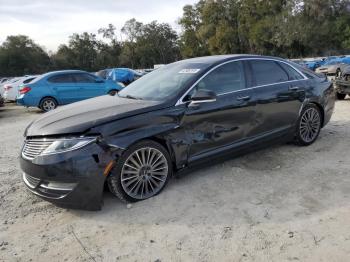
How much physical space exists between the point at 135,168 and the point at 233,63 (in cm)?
207

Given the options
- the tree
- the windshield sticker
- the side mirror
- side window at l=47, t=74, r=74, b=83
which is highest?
the tree

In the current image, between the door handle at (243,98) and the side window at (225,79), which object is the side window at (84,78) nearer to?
the side window at (225,79)

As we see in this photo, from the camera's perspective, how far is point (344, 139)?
6.12 metres

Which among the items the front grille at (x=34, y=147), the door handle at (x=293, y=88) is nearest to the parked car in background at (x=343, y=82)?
the door handle at (x=293, y=88)

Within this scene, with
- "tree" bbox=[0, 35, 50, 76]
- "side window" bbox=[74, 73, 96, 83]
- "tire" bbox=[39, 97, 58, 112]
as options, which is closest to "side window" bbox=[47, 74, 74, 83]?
"side window" bbox=[74, 73, 96, 83]

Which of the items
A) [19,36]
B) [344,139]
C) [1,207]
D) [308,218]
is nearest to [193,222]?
[308,218]

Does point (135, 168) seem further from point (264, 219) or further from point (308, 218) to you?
point (308, 218)

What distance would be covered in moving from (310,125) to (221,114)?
2067 mm

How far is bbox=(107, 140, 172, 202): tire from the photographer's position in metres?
3.82

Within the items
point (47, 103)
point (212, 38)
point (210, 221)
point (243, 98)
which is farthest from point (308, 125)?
point (212, 38)

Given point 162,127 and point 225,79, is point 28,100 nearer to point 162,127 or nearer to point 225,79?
point 225,79

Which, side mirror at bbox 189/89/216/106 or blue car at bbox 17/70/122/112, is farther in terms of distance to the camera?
blue car at bbox 17/70/122/112

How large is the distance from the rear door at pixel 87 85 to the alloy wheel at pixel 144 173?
8.85m

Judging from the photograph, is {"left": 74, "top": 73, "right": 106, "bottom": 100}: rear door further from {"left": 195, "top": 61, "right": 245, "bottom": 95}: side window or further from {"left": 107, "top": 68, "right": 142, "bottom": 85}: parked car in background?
{"left": 107, "top": 68, "right": 142, "bottom": 85}: parked car in background
